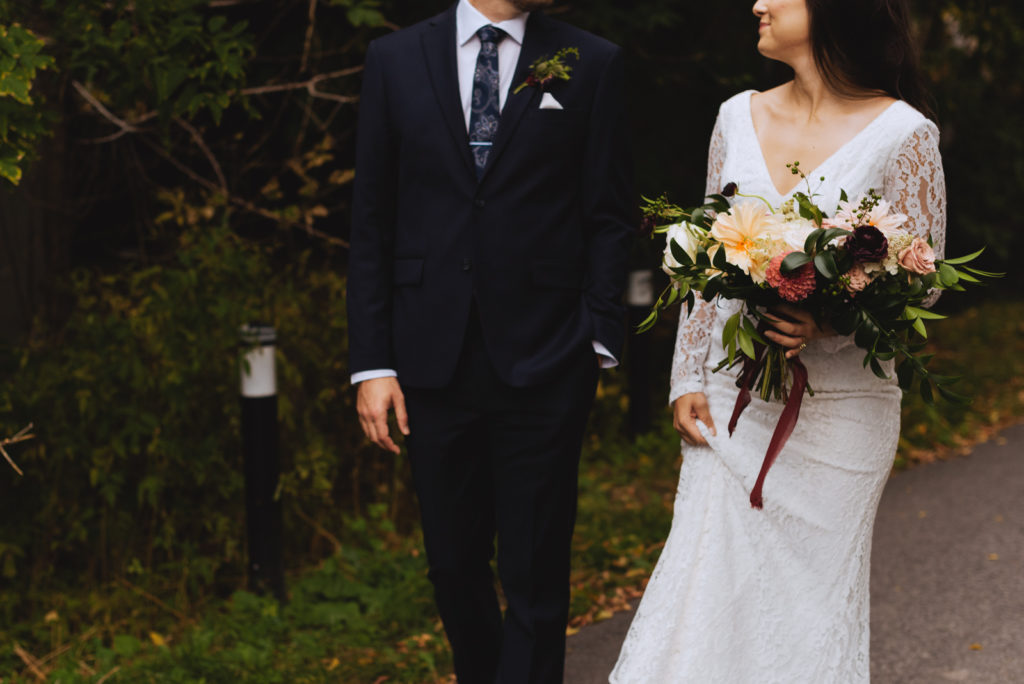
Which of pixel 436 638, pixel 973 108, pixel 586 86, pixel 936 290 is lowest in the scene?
pixel 436 638

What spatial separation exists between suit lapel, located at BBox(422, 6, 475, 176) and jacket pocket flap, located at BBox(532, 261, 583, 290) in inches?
12.6

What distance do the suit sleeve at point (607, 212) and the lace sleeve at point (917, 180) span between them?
713 millimetres

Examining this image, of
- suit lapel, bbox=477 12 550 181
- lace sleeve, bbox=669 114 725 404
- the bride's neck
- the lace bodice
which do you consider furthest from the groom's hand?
the bride's neck

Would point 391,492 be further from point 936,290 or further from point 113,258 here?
point 936,290

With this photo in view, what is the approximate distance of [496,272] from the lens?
285cm

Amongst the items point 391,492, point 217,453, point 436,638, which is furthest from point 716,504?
point 391,492

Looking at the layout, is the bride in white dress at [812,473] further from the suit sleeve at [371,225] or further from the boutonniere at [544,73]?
the suit sleeve at [371,225]

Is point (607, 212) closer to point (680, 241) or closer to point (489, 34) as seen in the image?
point (680, 241)

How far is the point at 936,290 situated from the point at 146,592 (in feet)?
12.0

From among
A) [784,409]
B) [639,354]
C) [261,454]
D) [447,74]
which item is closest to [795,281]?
[784,409]

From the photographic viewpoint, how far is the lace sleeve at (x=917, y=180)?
2.60 metres

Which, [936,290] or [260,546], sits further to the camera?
[260,546]

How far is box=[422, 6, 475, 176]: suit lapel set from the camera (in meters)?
2.81

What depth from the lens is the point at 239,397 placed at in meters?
4.83
